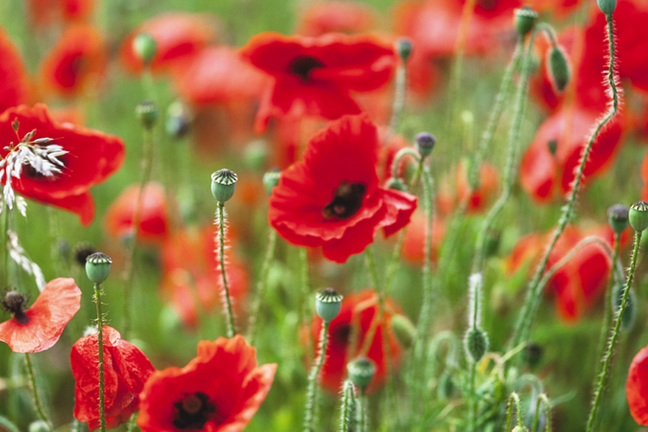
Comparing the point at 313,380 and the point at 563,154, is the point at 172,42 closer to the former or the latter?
the point at 563,154

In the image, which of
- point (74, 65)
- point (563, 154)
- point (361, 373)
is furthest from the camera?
point (74, 65)

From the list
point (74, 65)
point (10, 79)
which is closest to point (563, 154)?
point (10, 79)

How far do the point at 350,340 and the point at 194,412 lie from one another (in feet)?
1.34

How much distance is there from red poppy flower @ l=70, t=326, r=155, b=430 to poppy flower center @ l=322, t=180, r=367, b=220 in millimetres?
299

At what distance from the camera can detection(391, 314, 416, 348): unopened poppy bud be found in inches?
37.9

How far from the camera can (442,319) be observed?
4.98 feet

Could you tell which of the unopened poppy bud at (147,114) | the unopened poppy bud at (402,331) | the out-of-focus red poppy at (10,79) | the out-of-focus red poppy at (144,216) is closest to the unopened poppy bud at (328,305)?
the unopened poppy bud at (402,331)

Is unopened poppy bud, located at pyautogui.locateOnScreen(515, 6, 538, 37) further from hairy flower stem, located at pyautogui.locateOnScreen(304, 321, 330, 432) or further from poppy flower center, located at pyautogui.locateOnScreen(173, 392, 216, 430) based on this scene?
poppy flower center, located at pyautogui.locateOnScreen(173, 392, 216, 430)

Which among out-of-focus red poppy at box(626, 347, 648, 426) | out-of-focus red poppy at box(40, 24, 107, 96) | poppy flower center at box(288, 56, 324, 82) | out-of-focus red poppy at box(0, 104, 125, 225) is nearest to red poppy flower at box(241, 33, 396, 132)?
poppy flower center at box(288, 56, 324, 82)

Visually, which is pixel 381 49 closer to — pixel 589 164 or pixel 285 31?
pixel 589 164

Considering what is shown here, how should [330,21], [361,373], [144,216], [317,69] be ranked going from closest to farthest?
[361,373] < [317,69] < [144,216] < [330,21]

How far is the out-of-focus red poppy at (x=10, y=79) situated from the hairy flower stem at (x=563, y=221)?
855 mm

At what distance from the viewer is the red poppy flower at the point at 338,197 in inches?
30.2

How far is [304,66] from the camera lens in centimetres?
106
